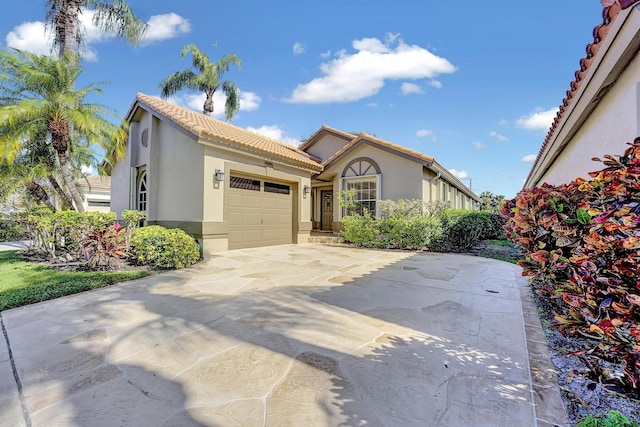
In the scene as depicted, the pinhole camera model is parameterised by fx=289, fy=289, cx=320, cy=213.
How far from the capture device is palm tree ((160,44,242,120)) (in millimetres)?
22281

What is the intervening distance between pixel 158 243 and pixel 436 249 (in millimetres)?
9157

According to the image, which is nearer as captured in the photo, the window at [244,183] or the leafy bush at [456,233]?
the window at [244,183]

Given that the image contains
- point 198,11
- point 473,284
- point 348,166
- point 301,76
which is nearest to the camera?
point 473,284

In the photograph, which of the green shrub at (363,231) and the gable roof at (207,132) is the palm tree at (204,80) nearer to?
the gable roof at (207,132)

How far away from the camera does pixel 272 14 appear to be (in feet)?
36.9

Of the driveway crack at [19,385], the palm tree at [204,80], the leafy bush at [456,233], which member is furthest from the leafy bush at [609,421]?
the palm tree at [204,80]

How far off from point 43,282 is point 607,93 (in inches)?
390

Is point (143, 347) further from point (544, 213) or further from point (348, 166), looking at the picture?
point (348, 166)

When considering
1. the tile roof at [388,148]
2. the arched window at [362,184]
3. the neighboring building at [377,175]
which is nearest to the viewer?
the tile roof at [388,148]

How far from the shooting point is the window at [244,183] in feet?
34.2

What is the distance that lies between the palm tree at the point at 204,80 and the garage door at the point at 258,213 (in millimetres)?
15276

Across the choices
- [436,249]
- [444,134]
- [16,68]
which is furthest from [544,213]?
[444,134]

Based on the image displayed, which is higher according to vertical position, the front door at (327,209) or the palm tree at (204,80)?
the palm tree at (204,80)

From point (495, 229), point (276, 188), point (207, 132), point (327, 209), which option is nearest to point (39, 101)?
point (207, 132)
